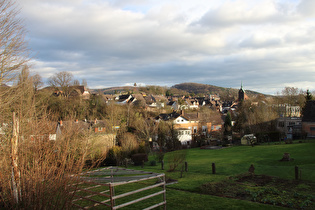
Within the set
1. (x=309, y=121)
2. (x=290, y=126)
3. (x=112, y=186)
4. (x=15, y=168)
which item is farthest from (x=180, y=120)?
(x=15, y=168)

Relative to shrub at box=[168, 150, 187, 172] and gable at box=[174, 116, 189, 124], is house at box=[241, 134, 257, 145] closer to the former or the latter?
gable at box=[174, 116, 189, 124]

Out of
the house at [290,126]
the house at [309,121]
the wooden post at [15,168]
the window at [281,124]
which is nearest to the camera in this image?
the wooden post at [15,168]

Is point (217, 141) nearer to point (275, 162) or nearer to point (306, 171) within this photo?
point (275, 162)

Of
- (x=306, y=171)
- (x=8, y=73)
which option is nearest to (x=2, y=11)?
(x=8, y=73)

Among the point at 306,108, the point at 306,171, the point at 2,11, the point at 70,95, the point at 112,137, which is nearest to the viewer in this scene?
the point at 2,11

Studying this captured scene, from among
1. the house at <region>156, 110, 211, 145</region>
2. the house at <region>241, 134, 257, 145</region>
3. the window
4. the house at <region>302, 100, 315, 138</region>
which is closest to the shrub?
the house at <region>241, 134, 257, 145</region>

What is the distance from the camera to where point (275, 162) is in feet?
76.2

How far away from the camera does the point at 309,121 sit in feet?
155

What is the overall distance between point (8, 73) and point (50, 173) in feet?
23.1

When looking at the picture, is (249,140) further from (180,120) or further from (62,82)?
(62,82)

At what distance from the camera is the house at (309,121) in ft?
154

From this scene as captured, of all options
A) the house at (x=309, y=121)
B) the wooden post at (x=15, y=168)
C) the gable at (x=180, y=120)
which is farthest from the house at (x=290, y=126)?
the wooden post at (x=15, y=168)

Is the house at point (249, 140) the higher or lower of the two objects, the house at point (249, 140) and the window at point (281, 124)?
the lower

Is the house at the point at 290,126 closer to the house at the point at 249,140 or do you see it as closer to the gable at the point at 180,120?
the house at the point at 249,140
